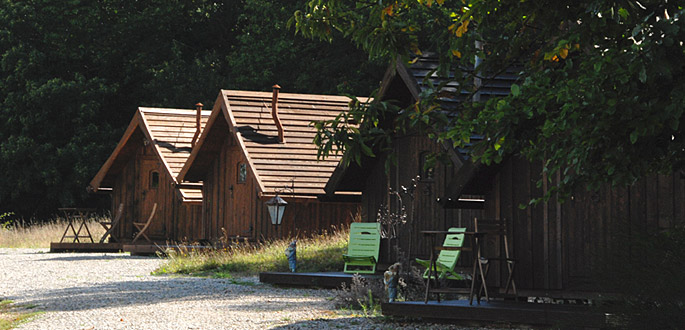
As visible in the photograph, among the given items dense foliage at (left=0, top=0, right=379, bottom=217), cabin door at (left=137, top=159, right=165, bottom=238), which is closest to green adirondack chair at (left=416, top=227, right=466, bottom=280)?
cabin door at (left=137, top=159, right=165, bottom=238)

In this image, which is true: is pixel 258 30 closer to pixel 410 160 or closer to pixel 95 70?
pixel 95 70

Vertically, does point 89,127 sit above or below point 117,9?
below

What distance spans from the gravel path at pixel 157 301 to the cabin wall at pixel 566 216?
2144 millimetres

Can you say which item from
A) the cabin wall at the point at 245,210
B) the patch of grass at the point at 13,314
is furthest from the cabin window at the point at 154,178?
the patch of grass at the point at 13,314

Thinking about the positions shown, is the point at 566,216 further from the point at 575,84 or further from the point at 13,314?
the point at 13,314

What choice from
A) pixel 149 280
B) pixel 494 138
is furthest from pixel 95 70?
pixel 494 138

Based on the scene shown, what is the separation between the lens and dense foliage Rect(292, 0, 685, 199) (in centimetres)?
633

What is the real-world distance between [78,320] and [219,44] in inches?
1467

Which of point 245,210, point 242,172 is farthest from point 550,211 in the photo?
point 242,172

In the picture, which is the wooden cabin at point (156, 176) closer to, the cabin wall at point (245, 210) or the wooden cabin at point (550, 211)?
the cabin wall at point (245, 210)

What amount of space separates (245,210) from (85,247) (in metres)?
7.12

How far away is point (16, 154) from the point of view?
42.9 metres

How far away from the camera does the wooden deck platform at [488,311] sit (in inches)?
432

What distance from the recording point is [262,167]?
82.6ft
